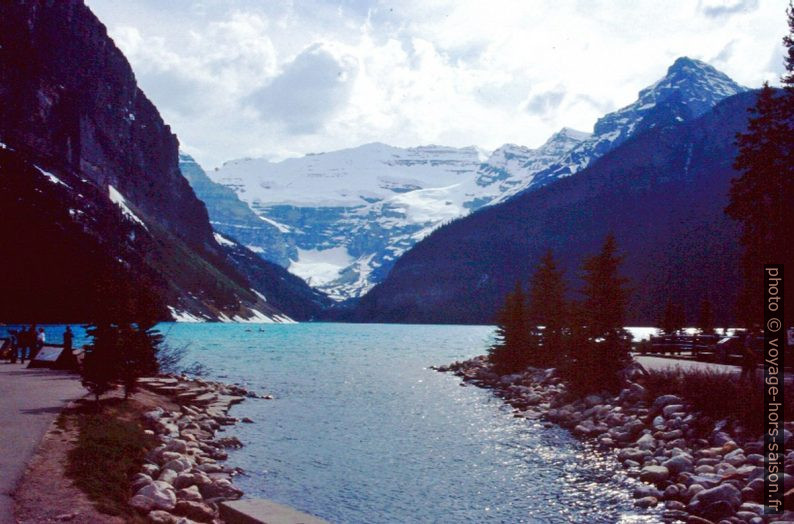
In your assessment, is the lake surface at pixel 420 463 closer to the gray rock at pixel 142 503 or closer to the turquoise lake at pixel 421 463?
→ the turquoise lake at pixel 421 463

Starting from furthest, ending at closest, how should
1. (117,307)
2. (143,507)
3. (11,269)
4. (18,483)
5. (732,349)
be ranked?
1. (11,269)
2. (732,349)
3. (117,307)
4. (143,507)
5. (18,483)

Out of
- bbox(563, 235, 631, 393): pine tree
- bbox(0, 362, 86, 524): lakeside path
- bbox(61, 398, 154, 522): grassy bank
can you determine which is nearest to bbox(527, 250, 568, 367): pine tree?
bbox(563, 235, 631, 393): pine tree

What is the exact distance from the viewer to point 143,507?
16.3 metres

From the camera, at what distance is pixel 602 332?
4356 centimetres

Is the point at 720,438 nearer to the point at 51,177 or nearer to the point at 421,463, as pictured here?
the point at 421,463

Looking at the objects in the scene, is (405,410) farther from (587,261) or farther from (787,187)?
(787,187)

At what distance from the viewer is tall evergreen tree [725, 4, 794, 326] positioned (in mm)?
35250

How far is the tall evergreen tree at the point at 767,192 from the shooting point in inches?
1388

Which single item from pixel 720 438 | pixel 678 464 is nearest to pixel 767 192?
pixel 720 438

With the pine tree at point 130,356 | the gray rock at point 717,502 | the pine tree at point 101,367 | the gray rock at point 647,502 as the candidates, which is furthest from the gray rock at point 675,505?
the pine tree at point 130,356

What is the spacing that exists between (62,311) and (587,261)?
153 metres

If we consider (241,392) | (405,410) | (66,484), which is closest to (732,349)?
(405,410)

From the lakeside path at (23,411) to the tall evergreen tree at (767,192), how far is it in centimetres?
3440

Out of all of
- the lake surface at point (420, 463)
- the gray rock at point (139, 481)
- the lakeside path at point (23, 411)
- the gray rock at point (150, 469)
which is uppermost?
the lakeside path at point (23, 411)
